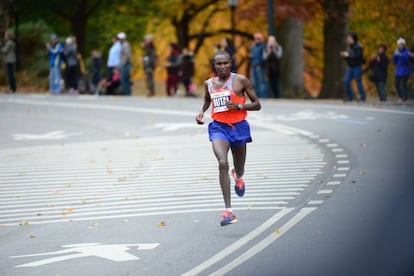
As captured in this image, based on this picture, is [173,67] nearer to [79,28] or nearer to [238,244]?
[79,28]

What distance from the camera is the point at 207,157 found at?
2077 cm

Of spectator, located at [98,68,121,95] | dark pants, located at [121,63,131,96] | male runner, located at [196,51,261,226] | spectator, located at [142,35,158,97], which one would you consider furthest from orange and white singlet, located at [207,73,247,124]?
spectator, located at [98,68,121,95]

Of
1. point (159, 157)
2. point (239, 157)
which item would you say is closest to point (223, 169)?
point (239, 157)

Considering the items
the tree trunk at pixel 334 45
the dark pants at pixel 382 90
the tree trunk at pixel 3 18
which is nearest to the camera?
the dark pants at pixel 382 90

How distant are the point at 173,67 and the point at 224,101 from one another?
2489 cm

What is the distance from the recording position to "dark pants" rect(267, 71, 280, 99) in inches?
1385

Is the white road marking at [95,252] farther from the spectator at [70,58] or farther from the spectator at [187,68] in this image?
the spectator at [70,58]

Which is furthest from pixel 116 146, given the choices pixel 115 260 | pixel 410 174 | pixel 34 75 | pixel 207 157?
pixel 34 75

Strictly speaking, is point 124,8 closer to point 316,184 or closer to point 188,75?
point 188,75

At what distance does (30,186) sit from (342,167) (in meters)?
4.40

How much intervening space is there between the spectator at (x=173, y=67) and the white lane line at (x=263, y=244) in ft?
80.2

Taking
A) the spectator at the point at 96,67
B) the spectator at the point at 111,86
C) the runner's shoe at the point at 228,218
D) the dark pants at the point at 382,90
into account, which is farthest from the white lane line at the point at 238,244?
the spectator at the point at 96,67

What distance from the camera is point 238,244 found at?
11500 mm

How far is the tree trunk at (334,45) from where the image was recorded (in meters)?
40.6
